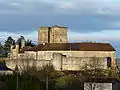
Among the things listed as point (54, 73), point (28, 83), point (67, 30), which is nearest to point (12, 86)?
point (28, 83)

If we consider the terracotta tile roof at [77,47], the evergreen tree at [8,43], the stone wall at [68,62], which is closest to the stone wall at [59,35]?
the terracotta tile roof at [77,47]

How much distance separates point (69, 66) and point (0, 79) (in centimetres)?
1917

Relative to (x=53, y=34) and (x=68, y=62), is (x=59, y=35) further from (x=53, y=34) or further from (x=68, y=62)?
(x=68, y=62)

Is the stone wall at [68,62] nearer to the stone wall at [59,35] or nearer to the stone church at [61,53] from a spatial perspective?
the stone church at [61,53]

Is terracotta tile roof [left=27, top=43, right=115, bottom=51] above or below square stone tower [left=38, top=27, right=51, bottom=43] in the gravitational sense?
below

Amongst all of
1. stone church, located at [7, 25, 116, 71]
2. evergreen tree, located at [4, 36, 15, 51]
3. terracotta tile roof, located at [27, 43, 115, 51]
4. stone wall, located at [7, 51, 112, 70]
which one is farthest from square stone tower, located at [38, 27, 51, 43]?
evergreen tree, located at [4, 36, 15, 51]

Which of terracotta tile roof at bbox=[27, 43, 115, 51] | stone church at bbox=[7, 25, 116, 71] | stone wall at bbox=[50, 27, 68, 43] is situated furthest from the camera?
stone wall at bbox=[50, 27, 68, 43]

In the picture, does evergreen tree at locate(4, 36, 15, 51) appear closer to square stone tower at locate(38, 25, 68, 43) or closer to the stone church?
the stone church

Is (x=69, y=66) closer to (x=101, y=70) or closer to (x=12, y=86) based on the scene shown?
(x=101, y=70)

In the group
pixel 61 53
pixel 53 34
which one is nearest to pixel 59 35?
pixel 53 34

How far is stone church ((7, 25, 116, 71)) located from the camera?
53.8m

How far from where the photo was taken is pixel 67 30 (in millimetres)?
67438

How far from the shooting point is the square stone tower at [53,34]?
67.0 m

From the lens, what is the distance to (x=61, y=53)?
5766cm
